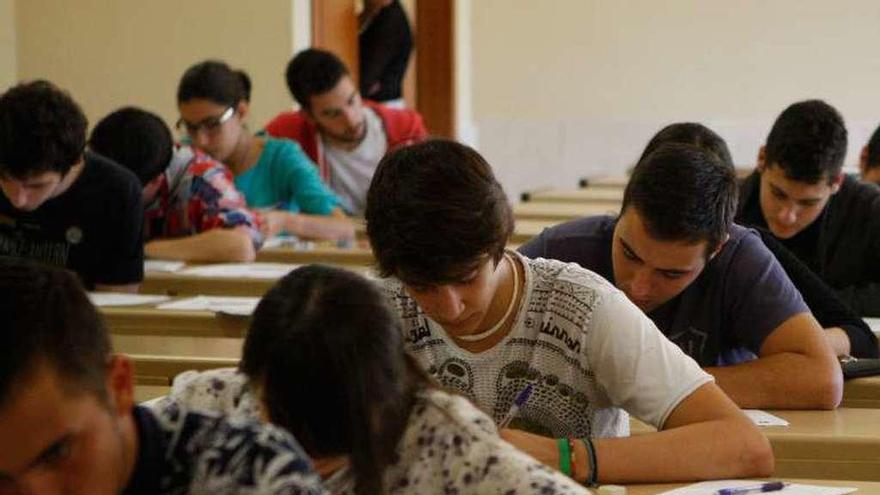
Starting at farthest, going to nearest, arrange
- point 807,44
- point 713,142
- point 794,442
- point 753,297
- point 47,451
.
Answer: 1. point 807,44
2. point 713,142
3. point 753,297
4. point 794,442
5. point 47,451

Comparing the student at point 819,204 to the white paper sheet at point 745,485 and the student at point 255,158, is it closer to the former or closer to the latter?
the white paper sheet at point 745,485

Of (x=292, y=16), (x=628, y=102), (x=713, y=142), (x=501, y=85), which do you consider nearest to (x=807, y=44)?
(x=628, y=102)

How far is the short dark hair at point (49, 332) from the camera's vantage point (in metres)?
1.35

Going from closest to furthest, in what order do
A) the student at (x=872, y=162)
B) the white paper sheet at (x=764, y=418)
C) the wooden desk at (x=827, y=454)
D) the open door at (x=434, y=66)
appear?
the wooden desk at (x=827, y=454)
the white paper sheet at (x=764, y=418)
the student at (x=872, y=162)
the open door at (x=434, y=66)

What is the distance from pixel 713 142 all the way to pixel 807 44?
8.27m

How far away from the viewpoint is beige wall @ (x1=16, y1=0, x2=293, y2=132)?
734cm

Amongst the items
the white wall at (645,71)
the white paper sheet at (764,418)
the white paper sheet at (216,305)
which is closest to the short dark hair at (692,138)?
the white paper sheet at (764,418)

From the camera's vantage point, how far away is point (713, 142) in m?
3.25

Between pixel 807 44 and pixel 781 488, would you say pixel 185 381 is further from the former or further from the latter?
pixel 807 44

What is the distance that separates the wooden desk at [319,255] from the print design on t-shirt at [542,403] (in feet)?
7.52

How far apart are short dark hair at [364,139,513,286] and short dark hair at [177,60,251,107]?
342cm

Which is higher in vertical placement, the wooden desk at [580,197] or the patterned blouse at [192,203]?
the patterned blouse at [192,203]

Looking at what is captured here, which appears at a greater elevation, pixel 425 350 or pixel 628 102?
pixel 425 350

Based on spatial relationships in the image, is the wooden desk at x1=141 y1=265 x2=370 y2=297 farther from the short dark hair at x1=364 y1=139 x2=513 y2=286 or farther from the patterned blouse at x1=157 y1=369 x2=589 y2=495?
the patterned blouse at x1=157 y1=369 x2=589 y2=495
